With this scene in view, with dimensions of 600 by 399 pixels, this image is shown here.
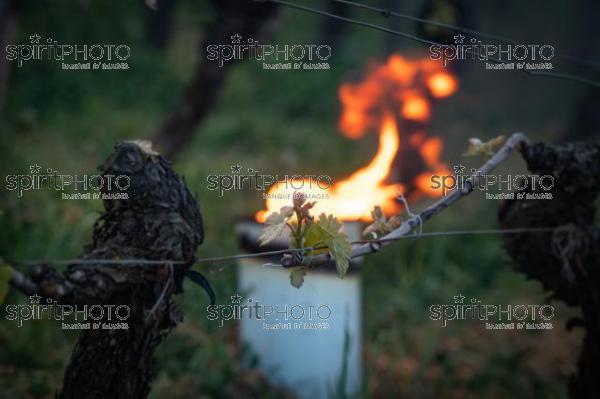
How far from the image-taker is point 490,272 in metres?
7.05

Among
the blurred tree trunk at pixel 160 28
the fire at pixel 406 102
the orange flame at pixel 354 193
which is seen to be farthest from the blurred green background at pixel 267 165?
the orange flame at pixel 354 193

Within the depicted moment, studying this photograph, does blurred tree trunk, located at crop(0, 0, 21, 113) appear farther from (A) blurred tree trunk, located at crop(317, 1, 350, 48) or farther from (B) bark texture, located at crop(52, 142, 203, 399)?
(A) blurred tree trunk, located at crop(317, 1, 350, 48)

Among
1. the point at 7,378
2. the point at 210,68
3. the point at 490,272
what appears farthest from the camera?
the point at 490,272

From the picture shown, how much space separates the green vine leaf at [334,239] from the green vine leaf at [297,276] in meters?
0.11

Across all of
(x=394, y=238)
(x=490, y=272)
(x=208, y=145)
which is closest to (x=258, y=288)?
(x=394, y=238)

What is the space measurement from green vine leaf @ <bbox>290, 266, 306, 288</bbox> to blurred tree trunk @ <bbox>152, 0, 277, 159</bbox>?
399 centimetres

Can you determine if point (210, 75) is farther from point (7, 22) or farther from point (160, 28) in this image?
point (160, 28)

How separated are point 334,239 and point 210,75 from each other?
4.37 metres

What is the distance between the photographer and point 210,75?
21.7ft

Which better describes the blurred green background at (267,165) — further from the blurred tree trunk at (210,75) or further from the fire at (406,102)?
the fire at (406,102)

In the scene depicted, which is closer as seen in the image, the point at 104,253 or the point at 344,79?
the point at 104,253

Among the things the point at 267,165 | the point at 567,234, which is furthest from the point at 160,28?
the point at 567,234

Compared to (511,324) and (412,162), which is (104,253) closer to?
(511,324)

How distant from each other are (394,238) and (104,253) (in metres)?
1.04
